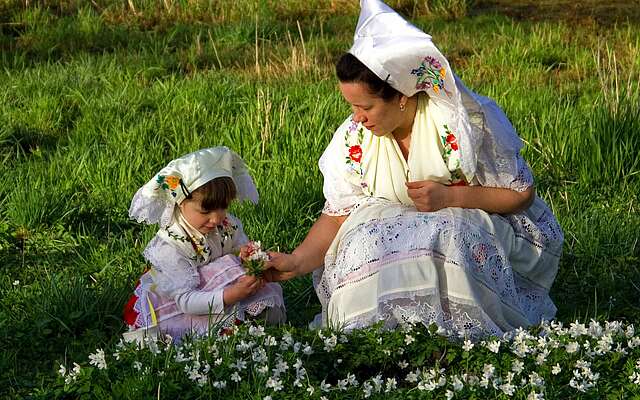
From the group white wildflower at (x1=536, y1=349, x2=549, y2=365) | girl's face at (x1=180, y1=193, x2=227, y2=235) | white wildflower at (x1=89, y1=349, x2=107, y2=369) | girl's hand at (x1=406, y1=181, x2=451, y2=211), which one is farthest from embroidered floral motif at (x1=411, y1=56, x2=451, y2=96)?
white wildflower at (x1=89, y1=349, x2=107, y2=369)

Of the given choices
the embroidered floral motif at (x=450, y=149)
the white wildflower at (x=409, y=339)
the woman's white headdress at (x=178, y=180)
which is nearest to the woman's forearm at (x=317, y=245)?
the woman's white headdress at (x=178, y=180)

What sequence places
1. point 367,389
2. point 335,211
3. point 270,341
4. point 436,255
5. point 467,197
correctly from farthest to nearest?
1. point 335,211
2. point 467,197
3. point 436,255
4. point 270,341
5. point 367,389

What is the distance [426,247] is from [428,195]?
0.84 feet

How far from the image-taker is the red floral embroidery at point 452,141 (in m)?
4.75

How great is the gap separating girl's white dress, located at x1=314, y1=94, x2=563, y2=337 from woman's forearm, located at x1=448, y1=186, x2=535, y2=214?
0.03m

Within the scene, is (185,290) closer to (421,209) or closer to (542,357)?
(421,209)

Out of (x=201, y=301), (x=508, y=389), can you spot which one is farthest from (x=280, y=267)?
(x=508, y=389)

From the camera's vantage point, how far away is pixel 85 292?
5254 millimetres

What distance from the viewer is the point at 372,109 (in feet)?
15.4

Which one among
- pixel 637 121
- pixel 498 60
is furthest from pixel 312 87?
pixel 637 121

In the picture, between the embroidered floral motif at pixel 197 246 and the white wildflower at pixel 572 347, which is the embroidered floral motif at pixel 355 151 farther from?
the white wildflower at pixel 572 347

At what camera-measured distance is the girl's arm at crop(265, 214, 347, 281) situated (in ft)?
16.0

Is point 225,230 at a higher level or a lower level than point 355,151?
lower

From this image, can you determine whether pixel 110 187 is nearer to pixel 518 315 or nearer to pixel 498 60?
pixel 518 315
